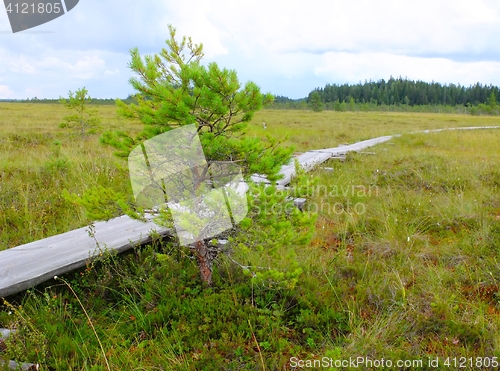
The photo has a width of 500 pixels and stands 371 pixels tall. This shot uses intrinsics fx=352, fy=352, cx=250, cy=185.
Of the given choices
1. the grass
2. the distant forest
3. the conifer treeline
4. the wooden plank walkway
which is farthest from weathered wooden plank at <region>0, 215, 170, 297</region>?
the conifer treeline

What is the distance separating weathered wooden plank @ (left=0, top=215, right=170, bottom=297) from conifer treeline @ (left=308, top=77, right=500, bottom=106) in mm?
110185

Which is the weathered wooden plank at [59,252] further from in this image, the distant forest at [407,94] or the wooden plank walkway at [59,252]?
the distant forest at [407,94]

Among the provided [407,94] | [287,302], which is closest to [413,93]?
[407,94]

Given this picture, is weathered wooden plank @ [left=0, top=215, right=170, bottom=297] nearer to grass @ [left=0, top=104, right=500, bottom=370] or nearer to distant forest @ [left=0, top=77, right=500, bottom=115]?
grass @ [left=0, top=104, right=500, bottom=370]

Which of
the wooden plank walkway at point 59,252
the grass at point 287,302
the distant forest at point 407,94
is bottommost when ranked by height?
the grass at point 287,302

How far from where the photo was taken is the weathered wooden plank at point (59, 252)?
2.93 metres

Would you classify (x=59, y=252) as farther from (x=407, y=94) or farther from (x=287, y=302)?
(x=407, y=94)

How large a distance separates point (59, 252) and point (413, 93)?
127554 mm

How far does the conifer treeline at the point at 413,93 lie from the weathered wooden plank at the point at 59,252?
362ft

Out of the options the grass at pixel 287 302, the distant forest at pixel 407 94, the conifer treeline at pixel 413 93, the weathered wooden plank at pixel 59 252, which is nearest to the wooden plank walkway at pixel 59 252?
the weathered wooden plank at pixel 59 252

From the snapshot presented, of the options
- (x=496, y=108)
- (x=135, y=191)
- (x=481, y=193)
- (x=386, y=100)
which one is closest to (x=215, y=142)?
(x=135, y=191)

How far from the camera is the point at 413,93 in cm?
11438

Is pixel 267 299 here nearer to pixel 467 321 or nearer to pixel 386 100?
pixel 467 321

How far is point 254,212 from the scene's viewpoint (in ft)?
8.94
